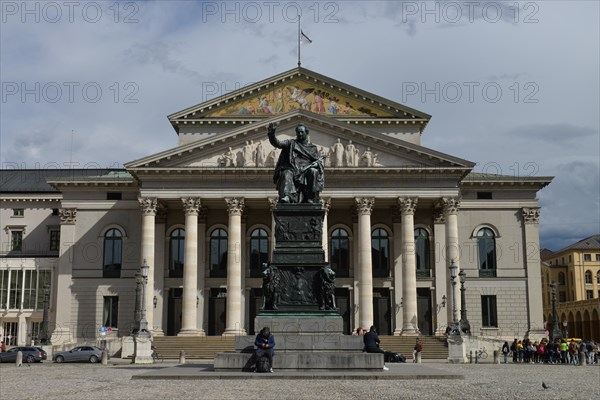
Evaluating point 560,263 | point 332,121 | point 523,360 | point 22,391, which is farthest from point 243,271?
point 560,263

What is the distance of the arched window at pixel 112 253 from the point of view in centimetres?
6044

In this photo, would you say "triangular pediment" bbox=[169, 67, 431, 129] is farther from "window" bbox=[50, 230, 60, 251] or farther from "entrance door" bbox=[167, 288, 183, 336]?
"window" bbox=[50, 230, 60, 251]

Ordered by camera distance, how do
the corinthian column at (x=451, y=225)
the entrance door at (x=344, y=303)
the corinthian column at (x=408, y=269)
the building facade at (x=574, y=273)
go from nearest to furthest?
the corinthian column at (x=408, y=269), the corinthian column at (x=451, y=225), the entrance door at (x=344, y=303), the building facade at (x=574, y=273)

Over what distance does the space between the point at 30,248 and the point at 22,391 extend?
1959 inches

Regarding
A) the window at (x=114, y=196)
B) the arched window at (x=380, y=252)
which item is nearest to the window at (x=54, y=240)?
the window at (x=114, y=196)

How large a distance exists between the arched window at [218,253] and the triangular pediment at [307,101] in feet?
29.8

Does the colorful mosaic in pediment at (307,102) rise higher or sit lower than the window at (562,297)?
higher

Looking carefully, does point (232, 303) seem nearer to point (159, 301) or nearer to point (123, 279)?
point (159, 301)

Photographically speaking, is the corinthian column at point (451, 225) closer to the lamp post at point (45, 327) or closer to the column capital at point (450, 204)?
the column capital at point (450, 204)

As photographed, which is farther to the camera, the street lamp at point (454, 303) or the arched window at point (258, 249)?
the arched window at point (258, 249)

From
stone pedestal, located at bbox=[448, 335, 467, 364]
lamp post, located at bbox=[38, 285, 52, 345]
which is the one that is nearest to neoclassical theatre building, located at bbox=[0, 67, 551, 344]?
lamp post, located at bbox=[38, 285, 52, 345]

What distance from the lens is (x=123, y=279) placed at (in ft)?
197

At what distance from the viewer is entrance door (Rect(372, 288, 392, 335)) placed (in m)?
58.7

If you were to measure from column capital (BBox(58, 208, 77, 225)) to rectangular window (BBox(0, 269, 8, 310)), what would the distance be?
7.63 meters
